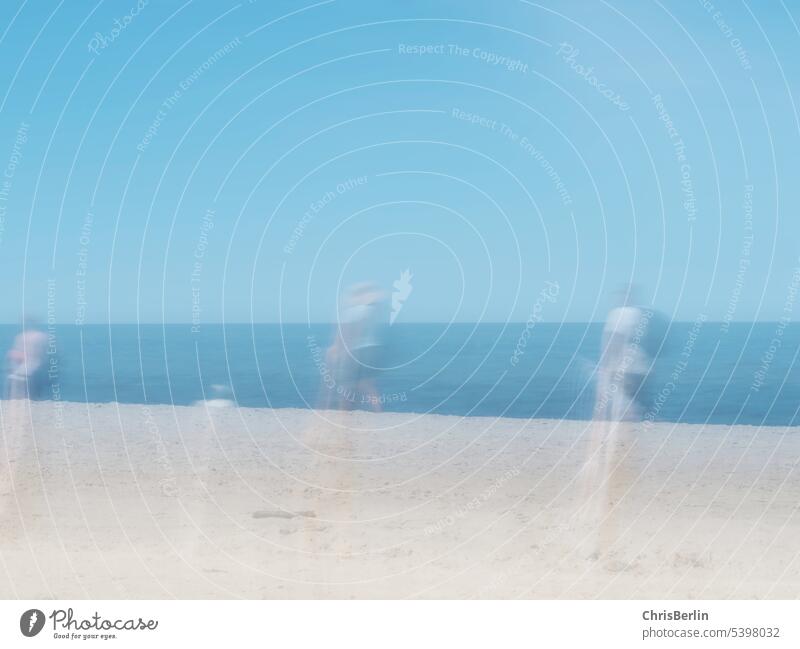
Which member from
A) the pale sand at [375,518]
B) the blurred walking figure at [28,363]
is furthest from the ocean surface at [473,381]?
the blurred walking figure at [28,363]

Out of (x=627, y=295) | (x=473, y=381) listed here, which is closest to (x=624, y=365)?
→ (x=627, y=295)

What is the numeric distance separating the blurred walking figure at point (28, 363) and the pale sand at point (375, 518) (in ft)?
1.19

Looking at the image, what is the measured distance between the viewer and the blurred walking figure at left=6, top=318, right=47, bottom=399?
6.55 meters

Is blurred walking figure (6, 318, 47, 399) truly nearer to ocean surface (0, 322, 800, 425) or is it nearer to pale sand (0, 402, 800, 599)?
pale sand (0, 402, 800, 599)

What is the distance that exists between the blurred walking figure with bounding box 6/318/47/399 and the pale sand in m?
0.36

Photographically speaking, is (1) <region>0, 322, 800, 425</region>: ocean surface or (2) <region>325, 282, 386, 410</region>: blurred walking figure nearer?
(2) <region>325, 282, 386, 410</region>: blurred walking figure

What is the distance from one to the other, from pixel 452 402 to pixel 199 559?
825 inches

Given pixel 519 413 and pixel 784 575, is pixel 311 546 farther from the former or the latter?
pixel 519 413

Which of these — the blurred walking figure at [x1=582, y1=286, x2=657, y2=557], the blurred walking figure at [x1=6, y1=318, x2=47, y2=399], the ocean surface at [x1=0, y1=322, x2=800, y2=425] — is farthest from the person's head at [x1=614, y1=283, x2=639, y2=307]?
the ocean surface at [x1=0, y1=322, x2=800, y2=425]

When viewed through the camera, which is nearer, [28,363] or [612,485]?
[28,363]

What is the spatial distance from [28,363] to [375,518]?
2.80 metres

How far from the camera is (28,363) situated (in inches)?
261

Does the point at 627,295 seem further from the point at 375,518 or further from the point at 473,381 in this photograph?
the point at 473,381

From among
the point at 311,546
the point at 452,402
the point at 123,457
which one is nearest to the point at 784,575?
the point at 311,546
